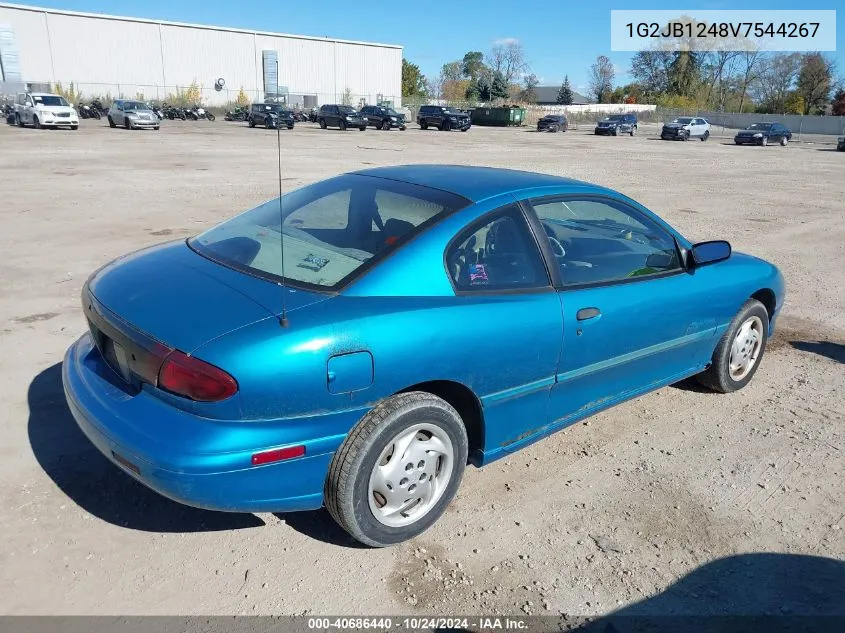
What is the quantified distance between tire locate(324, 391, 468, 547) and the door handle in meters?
0.83

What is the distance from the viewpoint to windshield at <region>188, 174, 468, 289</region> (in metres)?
2.96

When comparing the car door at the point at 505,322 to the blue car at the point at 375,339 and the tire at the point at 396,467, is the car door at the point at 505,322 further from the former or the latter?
the tire at the point at 396,467

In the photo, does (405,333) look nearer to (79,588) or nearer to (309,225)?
(309,225)

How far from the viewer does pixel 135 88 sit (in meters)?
60.8

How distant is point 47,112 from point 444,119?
23264 millimetres

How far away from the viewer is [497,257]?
3188 millimetres

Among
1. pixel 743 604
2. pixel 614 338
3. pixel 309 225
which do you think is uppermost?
pixel 309 225

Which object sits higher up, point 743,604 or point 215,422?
point 215,422

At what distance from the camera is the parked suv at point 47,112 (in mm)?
31322

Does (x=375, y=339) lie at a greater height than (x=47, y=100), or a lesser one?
lesser

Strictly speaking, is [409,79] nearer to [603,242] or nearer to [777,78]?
[777,78]

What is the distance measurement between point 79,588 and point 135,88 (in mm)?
66961

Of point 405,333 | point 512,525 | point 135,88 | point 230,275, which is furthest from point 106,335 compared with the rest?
point 135,88

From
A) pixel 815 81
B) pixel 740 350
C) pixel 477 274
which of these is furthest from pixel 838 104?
pixel 477 274
